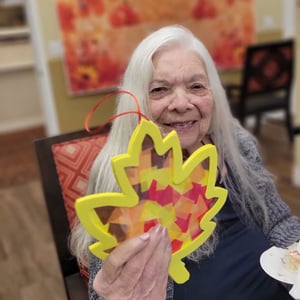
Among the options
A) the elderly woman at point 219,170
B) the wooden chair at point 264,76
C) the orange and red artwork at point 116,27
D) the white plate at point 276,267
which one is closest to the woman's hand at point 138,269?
the elderly woman at point 219,170

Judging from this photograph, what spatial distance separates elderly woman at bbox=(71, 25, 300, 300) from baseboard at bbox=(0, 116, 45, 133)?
461cm

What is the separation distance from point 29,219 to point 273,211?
7.01 ft

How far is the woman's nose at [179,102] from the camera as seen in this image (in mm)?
938

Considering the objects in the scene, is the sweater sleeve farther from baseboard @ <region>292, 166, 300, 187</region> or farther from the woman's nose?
baseboard @ <region>292, 166, 300, 187</region>

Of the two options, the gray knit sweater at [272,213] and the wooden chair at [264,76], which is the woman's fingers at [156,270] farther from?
the wooden chair at [264,76]

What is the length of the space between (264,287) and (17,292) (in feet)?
4.95

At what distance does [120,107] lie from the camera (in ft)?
3.22

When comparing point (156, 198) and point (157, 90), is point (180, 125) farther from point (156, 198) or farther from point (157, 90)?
point (156, 198)

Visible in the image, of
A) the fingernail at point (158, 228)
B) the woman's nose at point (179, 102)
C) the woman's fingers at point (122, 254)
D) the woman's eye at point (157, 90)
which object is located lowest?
the woman's fingers at point (122, 254)

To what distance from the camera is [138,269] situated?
68 centimetres

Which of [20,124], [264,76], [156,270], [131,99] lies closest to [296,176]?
[264,76]

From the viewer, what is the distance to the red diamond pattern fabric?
1147 mm

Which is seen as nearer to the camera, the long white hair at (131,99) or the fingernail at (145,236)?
the fingernail at (145,236)

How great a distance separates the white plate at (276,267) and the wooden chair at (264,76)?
2.58 metres
